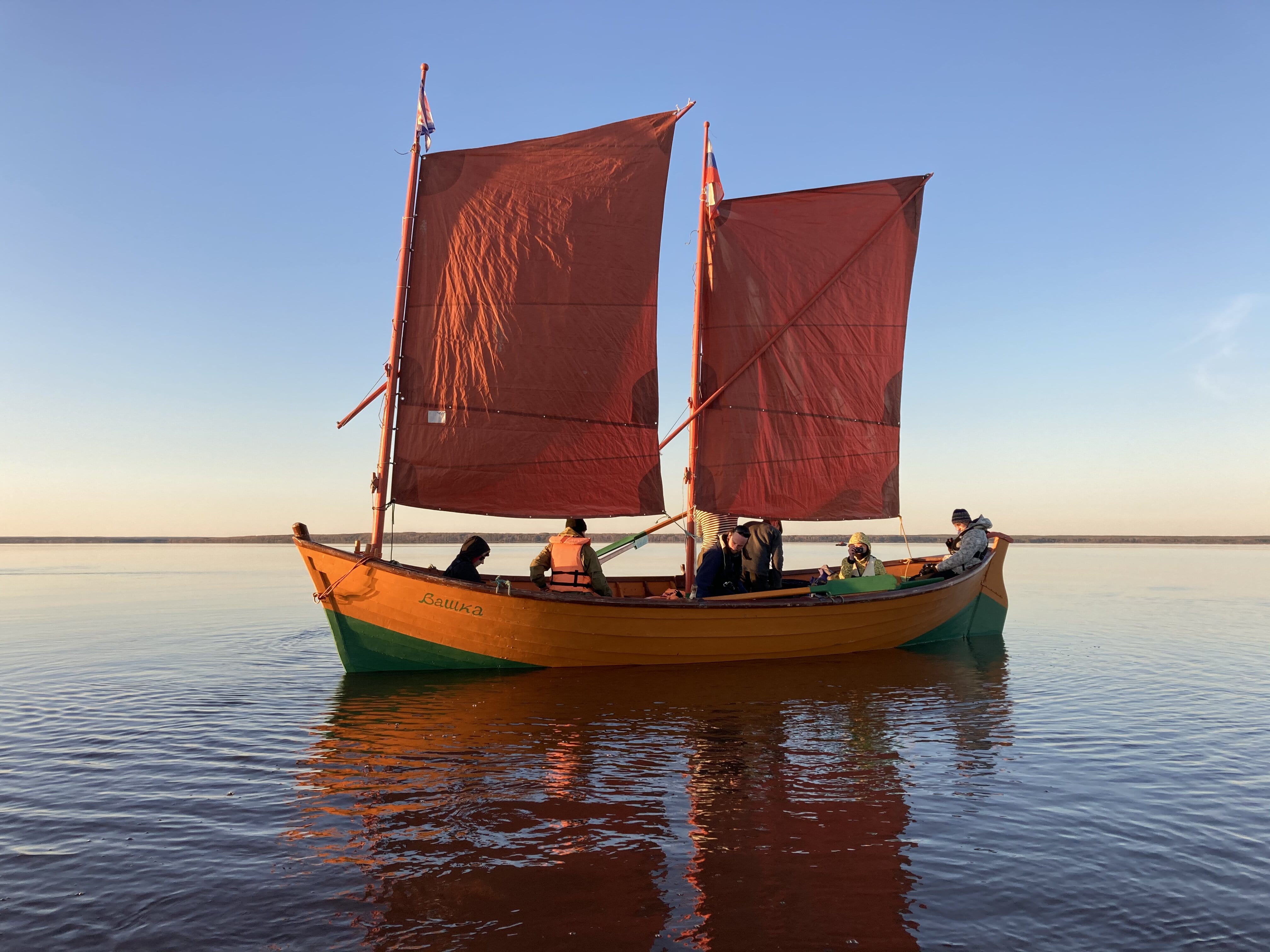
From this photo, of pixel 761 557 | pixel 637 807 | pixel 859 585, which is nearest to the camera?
pixel 637 807

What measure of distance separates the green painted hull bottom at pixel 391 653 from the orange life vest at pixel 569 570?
147 centimetres

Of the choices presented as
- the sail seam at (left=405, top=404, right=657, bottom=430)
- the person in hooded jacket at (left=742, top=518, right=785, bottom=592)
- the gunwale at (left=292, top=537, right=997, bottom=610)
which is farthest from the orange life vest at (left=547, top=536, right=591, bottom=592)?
the person in hooded jacket at (left=742, top=518, right=785, bottom=592)

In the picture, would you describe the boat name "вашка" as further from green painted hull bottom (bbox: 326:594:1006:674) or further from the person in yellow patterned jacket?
the person in yellow patterned jacket

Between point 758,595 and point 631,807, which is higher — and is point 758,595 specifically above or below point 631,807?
above

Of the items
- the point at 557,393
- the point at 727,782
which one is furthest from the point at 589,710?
the point at 557,393

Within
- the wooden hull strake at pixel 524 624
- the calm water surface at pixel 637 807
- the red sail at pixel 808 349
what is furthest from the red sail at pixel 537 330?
the calm water surface at pixel 637 807

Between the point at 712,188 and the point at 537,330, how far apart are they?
6.71 m

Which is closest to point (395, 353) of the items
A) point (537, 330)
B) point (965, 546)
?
point (537, 330)

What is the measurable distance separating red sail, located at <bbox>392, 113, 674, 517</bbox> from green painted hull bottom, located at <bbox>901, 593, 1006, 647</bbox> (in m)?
7.22

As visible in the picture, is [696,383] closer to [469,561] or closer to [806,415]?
[806,415]

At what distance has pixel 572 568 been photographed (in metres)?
13.6

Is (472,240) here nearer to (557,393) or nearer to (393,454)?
(557,393)

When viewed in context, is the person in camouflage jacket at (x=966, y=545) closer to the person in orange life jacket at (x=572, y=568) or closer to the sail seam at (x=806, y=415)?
the sail seam at (x=806, y=415)

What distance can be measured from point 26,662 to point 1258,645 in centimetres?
2536
